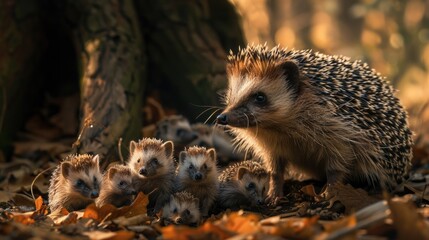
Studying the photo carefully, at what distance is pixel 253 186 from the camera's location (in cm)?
603

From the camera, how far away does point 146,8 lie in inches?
341

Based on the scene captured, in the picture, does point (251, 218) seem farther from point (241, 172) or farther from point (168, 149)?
point (168, 149)

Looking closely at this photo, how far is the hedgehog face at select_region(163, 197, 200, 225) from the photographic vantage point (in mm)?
5176

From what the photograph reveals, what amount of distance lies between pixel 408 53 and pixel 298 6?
8.35 m

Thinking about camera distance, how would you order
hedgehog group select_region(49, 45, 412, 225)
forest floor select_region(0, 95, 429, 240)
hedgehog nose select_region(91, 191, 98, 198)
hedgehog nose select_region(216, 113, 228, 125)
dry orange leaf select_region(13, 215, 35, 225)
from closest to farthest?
1. forest floor select_region(0, 95, 429, 240)
2. dry orange leaf select_region(13, 215, 35, 225)
3. hedgehog nose select_region(91, 191, 98, 198)
4. hedgehog nose select_region(216, 113, 228, 125)
5. hedgehog group select_region(49, 45, 412, 225)

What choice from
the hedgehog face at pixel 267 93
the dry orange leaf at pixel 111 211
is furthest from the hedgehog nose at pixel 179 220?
the hedgehog face at pixel 267 93

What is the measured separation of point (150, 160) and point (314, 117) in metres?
1.51

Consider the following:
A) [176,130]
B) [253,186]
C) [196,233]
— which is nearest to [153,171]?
[253,186]

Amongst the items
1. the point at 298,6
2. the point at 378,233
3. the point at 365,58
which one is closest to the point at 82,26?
the point at 378,233

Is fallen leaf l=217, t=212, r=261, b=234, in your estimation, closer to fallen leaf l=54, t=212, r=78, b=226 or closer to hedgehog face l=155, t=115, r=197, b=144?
fallen leaf l=54, t=212, r=78, b=226

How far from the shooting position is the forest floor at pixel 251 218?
389cm

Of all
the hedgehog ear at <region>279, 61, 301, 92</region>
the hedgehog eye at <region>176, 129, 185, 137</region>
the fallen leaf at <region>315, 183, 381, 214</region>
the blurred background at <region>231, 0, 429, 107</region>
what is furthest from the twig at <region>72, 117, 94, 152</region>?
the blurred background at <region>231, 0, 429, 107</region>

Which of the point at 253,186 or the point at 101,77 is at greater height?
the point at 101,77

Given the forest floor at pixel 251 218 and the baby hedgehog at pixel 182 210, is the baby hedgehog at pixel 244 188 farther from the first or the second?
the baby hedgehog at pixel 182 210
